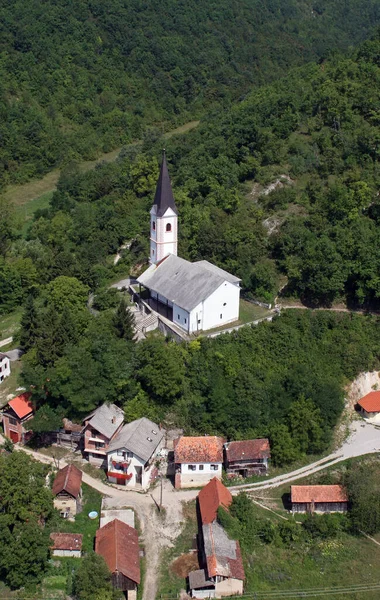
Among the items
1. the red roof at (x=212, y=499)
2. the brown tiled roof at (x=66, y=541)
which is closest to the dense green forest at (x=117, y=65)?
the red roof at (x=212, y=499)

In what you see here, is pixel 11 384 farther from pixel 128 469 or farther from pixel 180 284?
pixel 180 284

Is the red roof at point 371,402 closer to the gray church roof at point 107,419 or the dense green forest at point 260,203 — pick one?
the dense green forest at point 260,203

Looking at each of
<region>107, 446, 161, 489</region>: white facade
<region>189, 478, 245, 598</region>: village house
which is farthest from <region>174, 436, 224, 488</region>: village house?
<region>189, 478, 245, 598</region>: village house

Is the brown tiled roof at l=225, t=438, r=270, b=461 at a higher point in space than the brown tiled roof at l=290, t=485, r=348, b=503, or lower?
higher

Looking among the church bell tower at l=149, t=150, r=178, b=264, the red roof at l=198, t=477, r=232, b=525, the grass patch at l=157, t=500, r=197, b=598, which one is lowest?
the grass patch at l=157, t=500, r=197, b=598

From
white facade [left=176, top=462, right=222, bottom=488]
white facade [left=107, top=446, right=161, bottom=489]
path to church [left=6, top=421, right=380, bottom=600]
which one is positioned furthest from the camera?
white facade [left=176, top=462, right=222, bottom=488]

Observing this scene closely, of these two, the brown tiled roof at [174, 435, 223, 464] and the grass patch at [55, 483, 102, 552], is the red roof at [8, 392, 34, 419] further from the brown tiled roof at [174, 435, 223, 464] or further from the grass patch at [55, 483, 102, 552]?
the brown tiled roof at [174, 435, 223, 464]
